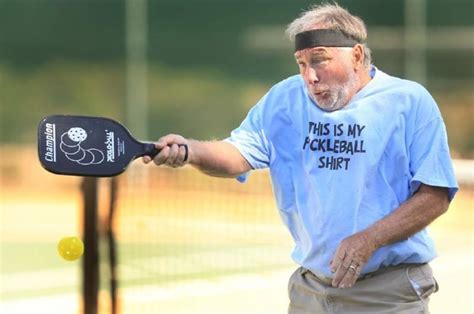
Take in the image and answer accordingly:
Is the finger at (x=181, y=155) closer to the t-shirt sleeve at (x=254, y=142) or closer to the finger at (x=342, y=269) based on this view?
the t-shirt sleeve at (x=254, y=142)

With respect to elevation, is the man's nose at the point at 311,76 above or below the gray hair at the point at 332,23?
below

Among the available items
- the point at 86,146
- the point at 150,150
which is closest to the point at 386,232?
the point at 150,150

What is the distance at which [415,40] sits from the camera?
18078mm

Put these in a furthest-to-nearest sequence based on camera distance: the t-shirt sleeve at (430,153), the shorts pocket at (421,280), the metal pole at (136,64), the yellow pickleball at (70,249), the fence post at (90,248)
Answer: the metal pole at (136,64)
the fence post at (90,248)
the yellow pickleball at (70,249)
the shorts pocket at (421,280)
the t-shirt sleeve at (430,153)

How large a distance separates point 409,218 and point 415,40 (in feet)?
47.7

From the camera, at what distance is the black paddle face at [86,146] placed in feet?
12.4

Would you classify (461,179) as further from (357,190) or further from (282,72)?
(357,190)

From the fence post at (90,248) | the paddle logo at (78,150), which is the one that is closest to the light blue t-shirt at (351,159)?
the paddle logo at (78,150)

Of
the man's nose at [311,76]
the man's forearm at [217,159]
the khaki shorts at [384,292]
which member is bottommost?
the khaki shorts at [384,292]

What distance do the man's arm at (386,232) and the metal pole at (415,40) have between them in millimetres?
14347

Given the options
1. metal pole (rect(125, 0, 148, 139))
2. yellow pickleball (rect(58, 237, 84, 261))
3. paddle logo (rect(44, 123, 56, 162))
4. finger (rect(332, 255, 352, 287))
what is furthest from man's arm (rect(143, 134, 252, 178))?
metal pole (rect(125, 0, 148, 139))

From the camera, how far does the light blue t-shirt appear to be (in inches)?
155

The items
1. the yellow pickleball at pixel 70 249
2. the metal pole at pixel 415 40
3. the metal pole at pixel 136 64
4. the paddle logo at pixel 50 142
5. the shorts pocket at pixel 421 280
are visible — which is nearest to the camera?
the paddle logo at pixel 50 142

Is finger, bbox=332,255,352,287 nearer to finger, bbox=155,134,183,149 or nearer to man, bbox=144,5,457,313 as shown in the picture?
man, bbox=144,5,457,313
